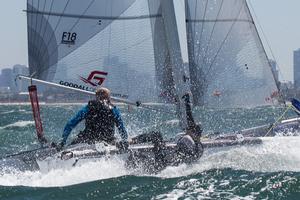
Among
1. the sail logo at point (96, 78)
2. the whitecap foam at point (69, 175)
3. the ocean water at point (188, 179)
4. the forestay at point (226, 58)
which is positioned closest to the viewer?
the ocean water at point (188, 179)

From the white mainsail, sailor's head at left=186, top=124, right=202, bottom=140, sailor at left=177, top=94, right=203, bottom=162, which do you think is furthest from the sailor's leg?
the white mainsail

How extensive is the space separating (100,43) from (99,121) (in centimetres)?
247

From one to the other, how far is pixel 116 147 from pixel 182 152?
3.39 feet

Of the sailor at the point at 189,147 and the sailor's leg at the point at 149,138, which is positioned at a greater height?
the sailor's leg at the point at 149,138

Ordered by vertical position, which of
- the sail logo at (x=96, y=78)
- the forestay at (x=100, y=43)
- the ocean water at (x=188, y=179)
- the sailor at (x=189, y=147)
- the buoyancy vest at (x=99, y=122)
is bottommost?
the ocean water at (x=188, y=179)

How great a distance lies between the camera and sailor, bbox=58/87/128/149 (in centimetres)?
949

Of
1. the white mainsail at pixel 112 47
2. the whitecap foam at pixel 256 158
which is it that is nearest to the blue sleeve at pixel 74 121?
the whitecap foam at pixel 256 158

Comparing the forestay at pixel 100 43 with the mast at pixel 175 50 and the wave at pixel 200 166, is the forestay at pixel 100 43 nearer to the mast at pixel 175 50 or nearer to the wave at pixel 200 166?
the mast at pixel 175 50

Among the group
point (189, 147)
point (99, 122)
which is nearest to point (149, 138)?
point (189, 147)

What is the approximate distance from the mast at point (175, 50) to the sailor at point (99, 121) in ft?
7.18

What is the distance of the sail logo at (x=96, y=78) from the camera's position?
11461 mm

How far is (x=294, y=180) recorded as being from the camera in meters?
8.93

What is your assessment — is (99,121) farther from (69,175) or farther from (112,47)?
(112,47)

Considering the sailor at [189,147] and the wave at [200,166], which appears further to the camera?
the sailor at [189,147]
